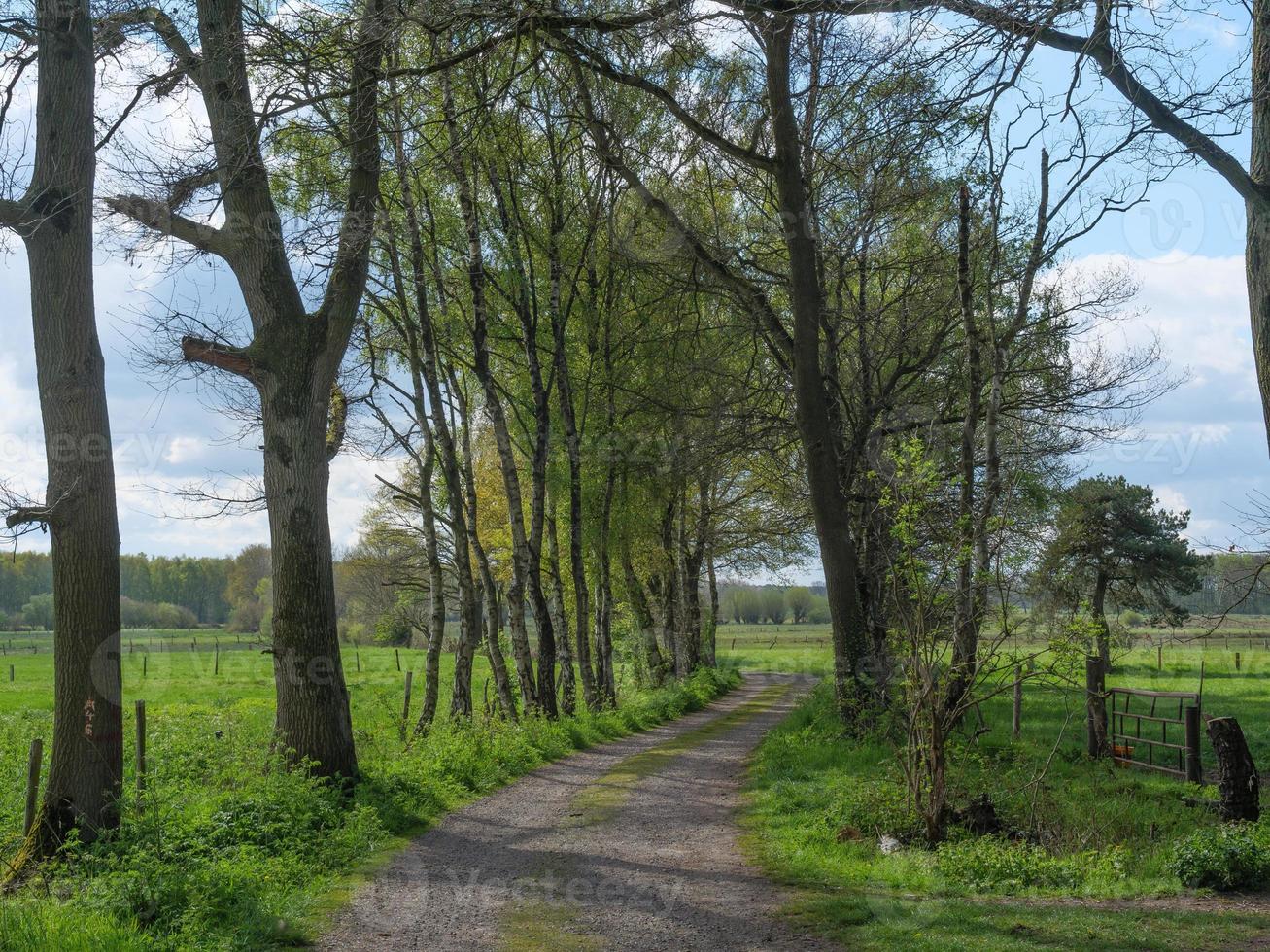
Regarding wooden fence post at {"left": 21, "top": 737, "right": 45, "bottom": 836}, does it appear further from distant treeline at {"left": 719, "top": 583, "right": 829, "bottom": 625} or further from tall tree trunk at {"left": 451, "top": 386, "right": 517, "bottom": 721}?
distant treeline at {"left": 719, "top": 583, "right": 829, "bottom": 625}

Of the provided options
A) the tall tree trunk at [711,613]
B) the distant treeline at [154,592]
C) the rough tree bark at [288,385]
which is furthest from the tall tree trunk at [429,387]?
the distant treeline at [154,592]

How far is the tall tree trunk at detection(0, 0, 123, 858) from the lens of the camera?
29.0ft

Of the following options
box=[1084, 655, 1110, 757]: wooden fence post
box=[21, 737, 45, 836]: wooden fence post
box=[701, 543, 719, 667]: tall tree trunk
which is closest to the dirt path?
box=[21, 737, 45, 836]: wooden fence post

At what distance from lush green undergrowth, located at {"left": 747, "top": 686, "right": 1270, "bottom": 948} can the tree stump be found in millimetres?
646

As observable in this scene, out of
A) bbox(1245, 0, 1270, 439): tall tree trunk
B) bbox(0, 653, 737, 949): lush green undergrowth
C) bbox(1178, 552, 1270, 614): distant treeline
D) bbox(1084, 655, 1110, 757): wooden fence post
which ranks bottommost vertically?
bbox(1084, 655, 1110, 757): wooden fence post

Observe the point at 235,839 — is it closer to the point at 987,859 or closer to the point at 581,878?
the point at 581,878

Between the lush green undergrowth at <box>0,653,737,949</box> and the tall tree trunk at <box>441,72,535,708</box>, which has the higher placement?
the tall tree trunk at <box>441,72,535,708</box>

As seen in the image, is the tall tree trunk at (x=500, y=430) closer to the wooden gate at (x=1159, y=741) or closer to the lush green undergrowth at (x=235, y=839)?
the lush green undergrowth at (x=235, y=839)

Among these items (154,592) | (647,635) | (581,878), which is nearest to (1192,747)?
(581,878)

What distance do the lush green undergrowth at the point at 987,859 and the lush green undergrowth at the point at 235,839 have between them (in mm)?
3496

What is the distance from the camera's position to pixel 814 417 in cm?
1536

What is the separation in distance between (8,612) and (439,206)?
265 ft

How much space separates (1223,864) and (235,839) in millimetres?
7852

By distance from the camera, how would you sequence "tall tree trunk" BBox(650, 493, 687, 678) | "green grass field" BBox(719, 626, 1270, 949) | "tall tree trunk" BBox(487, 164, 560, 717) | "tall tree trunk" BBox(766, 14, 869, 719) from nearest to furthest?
"green grass field" BBox(719, 626, 1270, 949) → "tall tree trunk" BBox(766, 14, 869, 719) → "tall tree trunk" BBox(487, 164, 560, 717) → "tall tree trunk" BBox(650, 493, 687, 678)
